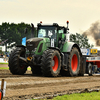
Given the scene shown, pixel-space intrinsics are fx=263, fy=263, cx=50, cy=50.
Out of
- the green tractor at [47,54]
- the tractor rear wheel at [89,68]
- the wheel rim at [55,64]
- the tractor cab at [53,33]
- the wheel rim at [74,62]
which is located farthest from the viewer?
the tractor rear wheel at [89,68]

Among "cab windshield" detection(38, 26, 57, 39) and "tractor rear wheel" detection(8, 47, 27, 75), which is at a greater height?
"cab windshield" detection(38, 26, 57, 39)

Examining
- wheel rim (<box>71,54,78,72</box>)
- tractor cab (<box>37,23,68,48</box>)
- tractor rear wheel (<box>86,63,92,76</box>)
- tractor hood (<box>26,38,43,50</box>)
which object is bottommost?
tractor rear wheel (<box>86,63,92,76</box>)

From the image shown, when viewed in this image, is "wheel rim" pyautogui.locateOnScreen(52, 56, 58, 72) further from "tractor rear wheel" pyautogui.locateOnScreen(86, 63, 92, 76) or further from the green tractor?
"tractor rear wheel" pyautogui.locateOnScreen(86, 63, 92, 76)

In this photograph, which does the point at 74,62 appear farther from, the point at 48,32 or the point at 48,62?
the point at 48,62

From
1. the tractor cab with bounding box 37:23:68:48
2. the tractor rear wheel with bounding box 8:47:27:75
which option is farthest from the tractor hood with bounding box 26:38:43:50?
the tractor cab with bounding box 37:23:68:48

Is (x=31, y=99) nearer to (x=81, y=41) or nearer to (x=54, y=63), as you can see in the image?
(x=54, y=63)

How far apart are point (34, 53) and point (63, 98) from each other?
7331 millimetres

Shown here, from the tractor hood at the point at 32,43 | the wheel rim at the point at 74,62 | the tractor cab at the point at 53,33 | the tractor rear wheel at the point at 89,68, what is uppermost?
the tractor cab at the point at 53,33

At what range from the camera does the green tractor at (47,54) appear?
575 inches

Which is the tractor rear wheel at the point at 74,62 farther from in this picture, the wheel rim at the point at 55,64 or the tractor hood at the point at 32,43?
the tractor hood at the point at 32,43

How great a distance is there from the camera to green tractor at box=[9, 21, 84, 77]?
47.9 feet

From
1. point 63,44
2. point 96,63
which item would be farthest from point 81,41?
point 63,44

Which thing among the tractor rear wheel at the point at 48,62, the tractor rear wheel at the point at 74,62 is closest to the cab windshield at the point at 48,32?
the tractor rear wheel at the point at 48,62

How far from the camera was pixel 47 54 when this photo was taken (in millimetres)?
14484
